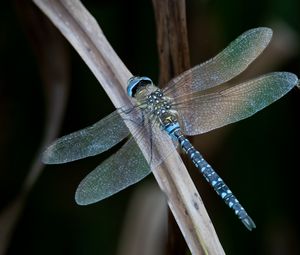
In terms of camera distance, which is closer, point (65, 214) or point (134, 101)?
point (134, 101)

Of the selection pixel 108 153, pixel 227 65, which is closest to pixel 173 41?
pixel 227 65

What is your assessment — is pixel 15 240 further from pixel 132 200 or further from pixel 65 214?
pixel 132 200

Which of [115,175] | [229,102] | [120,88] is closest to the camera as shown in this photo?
[120,88]

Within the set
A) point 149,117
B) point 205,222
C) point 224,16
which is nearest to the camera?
point 205,222

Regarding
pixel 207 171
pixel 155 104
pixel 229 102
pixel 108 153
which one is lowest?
pixel 207 171

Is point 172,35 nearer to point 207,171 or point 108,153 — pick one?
point 207,171

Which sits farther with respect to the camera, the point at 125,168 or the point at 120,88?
the point at 125,168

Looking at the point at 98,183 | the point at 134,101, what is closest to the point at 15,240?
the point at 98,183
